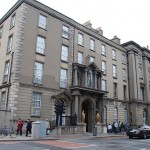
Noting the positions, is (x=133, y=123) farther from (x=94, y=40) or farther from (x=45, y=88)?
(x=45, y=88)

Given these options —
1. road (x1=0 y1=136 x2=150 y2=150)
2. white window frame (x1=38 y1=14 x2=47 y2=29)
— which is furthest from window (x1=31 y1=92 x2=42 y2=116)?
white window frame (x1=38 y1=14 x2=47 y2=29)

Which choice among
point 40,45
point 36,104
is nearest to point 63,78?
point 40,45

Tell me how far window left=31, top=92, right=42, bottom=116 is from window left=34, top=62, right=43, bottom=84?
1618mm

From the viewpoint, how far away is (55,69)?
2625 centimetres

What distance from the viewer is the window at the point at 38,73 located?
24119mm

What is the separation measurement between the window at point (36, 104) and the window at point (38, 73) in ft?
5.31

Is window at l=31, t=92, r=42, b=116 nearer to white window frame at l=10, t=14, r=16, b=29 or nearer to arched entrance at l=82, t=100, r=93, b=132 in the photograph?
arched entrance at l=82, t=100, r=93, b=132

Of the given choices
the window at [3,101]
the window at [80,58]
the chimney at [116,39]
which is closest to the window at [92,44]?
the window at [80,58]

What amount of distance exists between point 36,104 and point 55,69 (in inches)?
211

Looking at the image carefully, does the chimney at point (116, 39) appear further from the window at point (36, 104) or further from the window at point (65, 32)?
the window at point (36, 104)

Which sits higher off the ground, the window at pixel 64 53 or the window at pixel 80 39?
the window at pixel 80 39

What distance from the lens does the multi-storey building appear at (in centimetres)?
2283

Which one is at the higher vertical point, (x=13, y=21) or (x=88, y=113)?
(x=13, y=21)

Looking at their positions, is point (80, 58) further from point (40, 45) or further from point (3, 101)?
point (3, 101)
